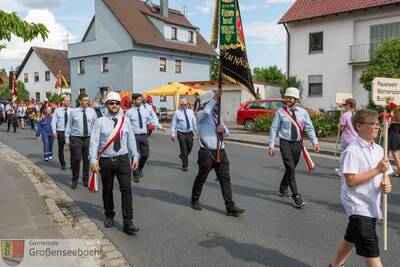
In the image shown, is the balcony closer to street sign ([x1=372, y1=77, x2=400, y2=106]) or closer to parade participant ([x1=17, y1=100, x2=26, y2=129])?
parade participant ([x1=17, y1=100, x2=26, y2=129])

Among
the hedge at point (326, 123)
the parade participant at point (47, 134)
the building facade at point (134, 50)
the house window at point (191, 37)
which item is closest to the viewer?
the parade participant at point (47, 134)

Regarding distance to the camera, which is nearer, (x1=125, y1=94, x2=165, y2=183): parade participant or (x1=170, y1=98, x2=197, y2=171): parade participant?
(x1=125, y1=94, x2=165, y2=183): parade participant

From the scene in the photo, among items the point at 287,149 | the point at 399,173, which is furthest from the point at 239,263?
the point at 399,173

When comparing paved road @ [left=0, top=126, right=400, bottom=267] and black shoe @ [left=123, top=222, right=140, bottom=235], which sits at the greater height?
black shoe @ [left=123, top=222, right=140, bottom=235]

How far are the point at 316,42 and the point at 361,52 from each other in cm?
312

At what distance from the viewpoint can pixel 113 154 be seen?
575 centimetres

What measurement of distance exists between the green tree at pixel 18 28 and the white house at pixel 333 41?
74.9ft

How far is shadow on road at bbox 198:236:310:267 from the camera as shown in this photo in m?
4.66

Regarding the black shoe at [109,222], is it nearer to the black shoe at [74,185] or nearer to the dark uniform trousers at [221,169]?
the dark uniform trousers at [221,169]

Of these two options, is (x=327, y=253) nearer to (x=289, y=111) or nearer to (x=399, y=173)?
(x=289, y=111)

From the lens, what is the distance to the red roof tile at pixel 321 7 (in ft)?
83.1

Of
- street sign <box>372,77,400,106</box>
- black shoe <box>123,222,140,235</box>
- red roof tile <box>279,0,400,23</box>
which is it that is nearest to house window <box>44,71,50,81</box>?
red roof tile <box>279,0,400,23</box>

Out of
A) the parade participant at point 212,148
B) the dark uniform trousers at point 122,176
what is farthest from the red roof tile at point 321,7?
the dark uniform trousers at point 122,176

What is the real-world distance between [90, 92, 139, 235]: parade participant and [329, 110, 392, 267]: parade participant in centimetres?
293
